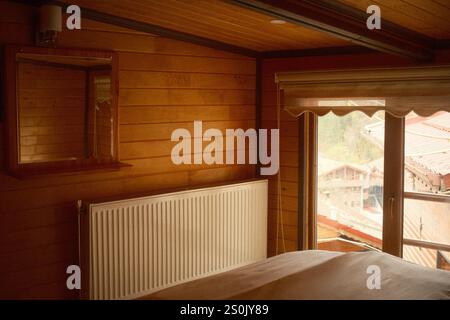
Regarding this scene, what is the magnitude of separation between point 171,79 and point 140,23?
485 millimetres

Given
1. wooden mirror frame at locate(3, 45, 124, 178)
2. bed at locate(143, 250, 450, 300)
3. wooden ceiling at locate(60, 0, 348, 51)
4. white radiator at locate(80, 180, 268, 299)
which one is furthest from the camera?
white radiator at locate(80, 180, 268, 299)

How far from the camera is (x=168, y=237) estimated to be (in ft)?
12.3

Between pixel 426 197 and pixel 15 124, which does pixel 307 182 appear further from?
pixel 15 124

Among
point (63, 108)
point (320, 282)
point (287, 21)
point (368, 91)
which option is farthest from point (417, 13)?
point (63, 108)

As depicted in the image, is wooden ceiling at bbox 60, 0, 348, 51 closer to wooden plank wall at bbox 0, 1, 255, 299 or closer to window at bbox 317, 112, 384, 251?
wooden plank wall at bbox 0, 1, 255, 299

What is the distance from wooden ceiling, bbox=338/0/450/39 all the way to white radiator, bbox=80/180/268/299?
1.78 meters

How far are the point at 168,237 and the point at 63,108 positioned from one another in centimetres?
117

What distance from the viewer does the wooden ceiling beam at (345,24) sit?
8.55 feet

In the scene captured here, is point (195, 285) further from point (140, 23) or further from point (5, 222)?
point (140, 23)

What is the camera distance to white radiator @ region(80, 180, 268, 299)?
3.39m

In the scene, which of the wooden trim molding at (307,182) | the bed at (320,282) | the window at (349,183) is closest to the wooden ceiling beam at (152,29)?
the wooden trim molding at (307,182)

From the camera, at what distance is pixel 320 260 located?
8.84 feet

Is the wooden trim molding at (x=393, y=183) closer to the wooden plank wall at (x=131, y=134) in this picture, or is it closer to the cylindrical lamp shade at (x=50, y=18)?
the wooden plank wall at (x=131, y=134)

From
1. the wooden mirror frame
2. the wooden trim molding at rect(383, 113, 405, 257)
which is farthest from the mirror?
the wooden trim molding at rect(383, 113, 405, 257)
